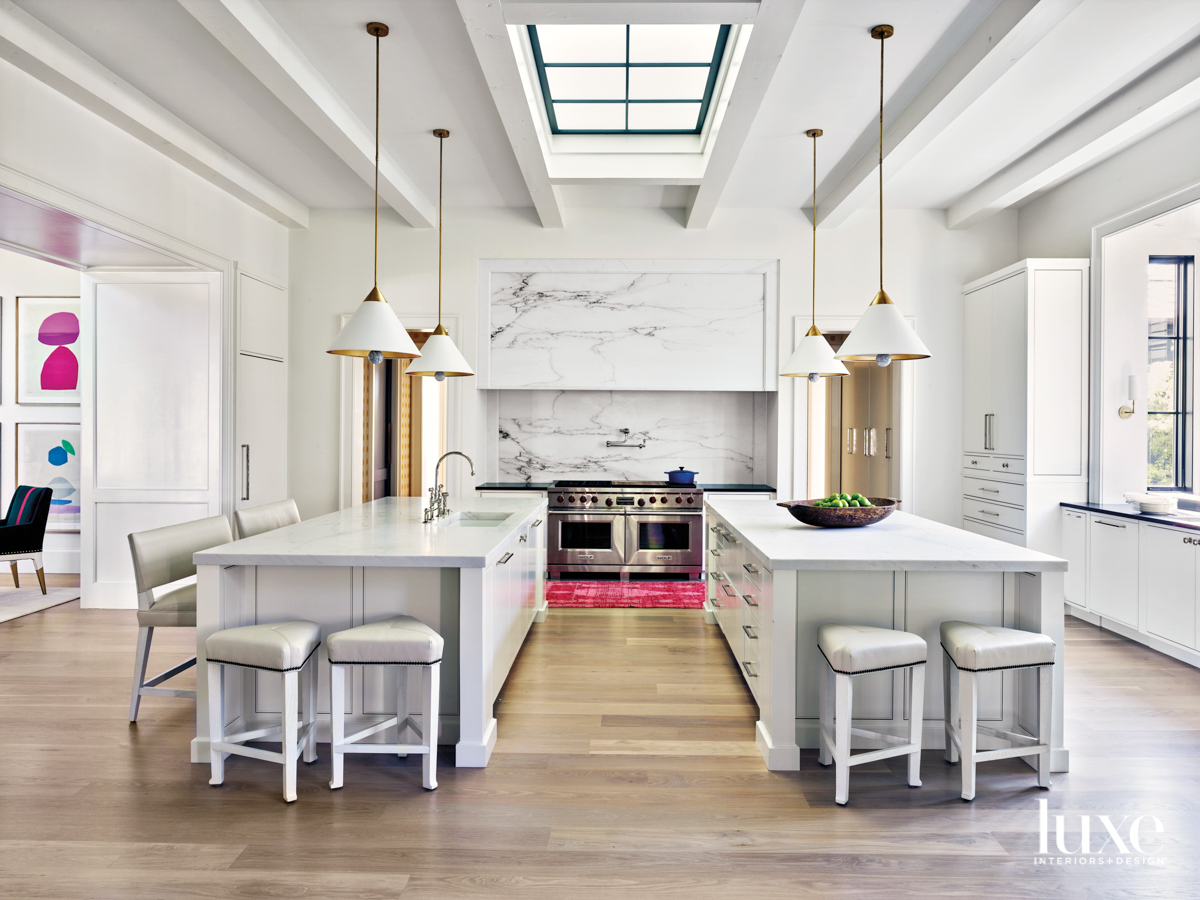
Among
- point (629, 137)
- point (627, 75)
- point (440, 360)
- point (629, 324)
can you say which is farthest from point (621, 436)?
point (627, 75)

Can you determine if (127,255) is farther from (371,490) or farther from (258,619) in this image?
(258,619)

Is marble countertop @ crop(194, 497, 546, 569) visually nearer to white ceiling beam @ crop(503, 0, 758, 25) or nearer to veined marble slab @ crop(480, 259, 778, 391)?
white ceiling beam @ crop(503, 0, 758, 25)

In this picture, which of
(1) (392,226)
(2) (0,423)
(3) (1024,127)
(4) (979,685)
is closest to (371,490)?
(1) (392,226)

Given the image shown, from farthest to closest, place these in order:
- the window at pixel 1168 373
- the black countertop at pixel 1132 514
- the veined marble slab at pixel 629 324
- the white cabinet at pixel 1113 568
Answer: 1. the veined marble slab at pixel 629 324
2. the window at pixel 1168 373
3. the white cabinet at pixel 1113 568
4. the black countertop at pixel 1132 514

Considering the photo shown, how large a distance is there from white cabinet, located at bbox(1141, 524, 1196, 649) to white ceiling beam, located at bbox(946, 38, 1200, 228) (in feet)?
7.20

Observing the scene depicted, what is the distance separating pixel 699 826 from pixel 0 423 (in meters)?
6.82

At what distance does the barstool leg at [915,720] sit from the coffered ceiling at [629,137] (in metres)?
2.51

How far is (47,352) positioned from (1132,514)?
822 centimetres

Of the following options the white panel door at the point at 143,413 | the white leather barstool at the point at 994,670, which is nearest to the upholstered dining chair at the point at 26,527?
the white panel door at the point at 143,413

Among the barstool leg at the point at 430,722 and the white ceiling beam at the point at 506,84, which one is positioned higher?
the white ceiling beam at the point at 506,84

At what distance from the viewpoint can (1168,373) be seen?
4.45 m

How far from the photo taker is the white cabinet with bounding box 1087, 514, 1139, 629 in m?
4.04

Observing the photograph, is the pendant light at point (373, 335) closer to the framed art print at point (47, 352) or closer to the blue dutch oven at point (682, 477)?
the blue dutch oven at point (682, 477)

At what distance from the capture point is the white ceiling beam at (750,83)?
2.73 m
